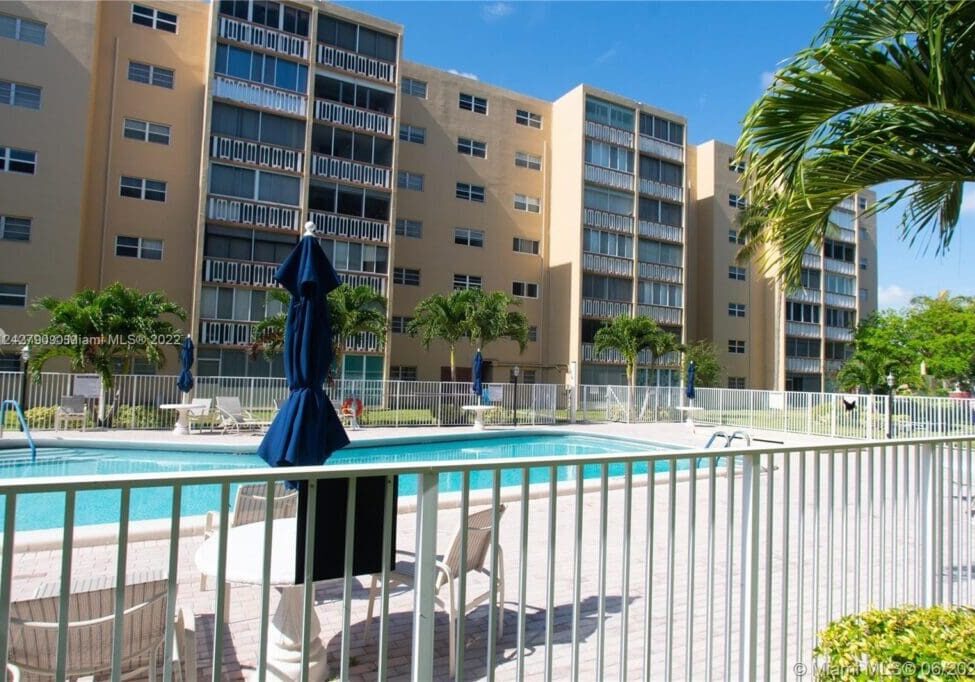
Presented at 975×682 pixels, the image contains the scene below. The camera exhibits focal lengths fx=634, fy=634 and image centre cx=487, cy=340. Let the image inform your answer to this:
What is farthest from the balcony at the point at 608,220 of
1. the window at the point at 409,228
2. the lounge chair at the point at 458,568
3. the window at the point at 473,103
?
the lounge chair at the point at 458,568

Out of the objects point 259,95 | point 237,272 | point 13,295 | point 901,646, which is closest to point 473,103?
point 259,95

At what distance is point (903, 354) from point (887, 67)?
129ft

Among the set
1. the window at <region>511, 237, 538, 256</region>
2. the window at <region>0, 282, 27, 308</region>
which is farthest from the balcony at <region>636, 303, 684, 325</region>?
the window at <region>0, 282, 27, 308</region>

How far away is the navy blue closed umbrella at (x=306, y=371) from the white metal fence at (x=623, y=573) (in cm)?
57

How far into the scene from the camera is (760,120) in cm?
463

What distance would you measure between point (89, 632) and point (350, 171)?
26086mm

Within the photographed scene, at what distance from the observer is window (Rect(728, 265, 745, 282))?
38750mm

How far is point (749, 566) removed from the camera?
10.4 feet

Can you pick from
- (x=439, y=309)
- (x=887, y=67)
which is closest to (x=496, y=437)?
(x=439, y=309)

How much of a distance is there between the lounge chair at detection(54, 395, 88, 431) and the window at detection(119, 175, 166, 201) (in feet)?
34.9

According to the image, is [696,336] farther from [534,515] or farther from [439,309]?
[534,515]

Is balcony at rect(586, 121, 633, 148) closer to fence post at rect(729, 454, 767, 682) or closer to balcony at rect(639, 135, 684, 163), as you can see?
balcony at rect(639, 135, 684, 163)

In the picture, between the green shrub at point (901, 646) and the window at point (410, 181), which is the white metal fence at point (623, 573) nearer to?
the green shrub at point (901, 646)

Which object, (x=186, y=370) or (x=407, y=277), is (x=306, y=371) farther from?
(x=407, y=277)
